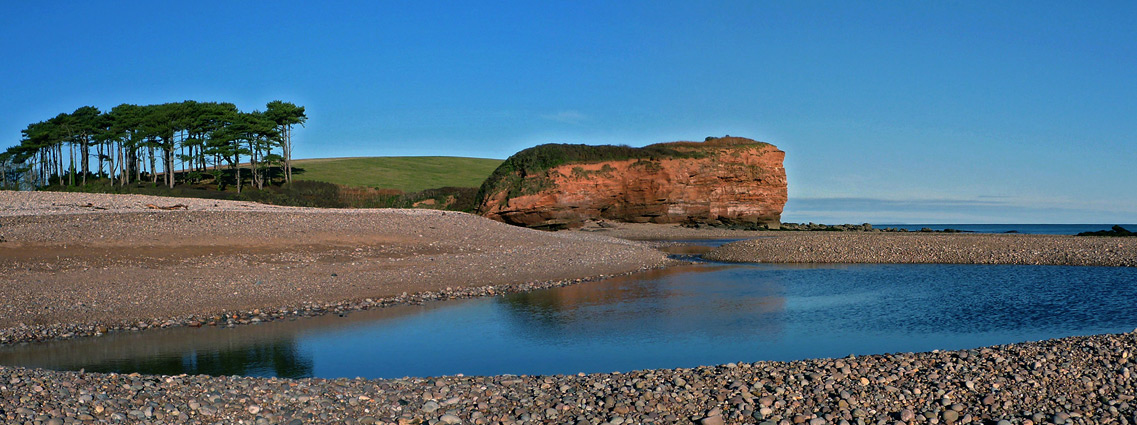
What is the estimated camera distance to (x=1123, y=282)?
21.5m

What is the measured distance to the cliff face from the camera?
5347cm

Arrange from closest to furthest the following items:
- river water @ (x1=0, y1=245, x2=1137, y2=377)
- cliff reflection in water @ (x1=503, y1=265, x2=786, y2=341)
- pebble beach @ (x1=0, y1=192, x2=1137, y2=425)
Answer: pebble beach @ (x1=0, y1=192, x2=1137, y2=425)
river water @ (x1=0, y1=245, x2=1137, y2=377)
cliff reflection in water @ (x1=503, y1=265, x2=786, y2=341)

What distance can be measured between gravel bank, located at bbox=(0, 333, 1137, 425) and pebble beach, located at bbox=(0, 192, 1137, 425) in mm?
31

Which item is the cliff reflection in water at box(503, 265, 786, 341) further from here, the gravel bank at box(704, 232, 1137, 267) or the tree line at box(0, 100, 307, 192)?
the tree line at box(0, 100, 307, 192)

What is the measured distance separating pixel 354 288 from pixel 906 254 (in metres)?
22.8

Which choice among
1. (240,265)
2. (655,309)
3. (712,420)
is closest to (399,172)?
(240,265)

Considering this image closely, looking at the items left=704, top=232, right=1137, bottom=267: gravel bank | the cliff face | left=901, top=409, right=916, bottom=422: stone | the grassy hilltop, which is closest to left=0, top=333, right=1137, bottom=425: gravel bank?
left=901, top=409, right=916, bottom=422: stone

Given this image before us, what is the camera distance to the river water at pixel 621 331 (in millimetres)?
11844

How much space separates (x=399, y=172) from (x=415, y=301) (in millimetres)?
70334

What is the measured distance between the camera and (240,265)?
21062 millimetres

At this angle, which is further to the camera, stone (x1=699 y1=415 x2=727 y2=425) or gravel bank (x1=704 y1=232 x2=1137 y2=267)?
gravel bank (x1=704 y1=232 x2=1137 y2=267)

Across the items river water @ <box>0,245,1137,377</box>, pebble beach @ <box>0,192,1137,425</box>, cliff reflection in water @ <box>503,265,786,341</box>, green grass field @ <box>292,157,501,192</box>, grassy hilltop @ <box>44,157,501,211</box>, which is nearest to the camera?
pebble beach @ <box>0,192,1137,425</box>

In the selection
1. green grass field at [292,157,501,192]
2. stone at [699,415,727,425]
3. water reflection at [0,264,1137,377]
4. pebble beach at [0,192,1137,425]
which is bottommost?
water reflection at [0,264,1137,377]

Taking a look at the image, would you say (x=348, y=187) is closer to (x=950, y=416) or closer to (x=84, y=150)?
(x=84, y=150)
